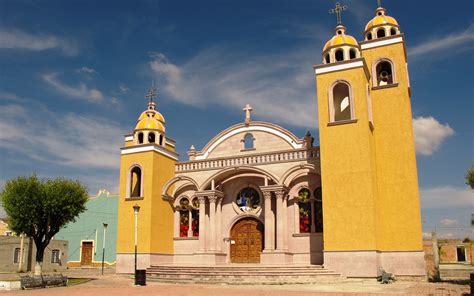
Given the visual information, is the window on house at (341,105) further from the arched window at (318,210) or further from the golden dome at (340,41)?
the arched window at (318,210)

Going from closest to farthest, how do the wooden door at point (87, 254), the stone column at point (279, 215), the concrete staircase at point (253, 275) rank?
the concrete staircase at point (253, 275), the stone column at point (279, 215), the wooden door at point (87, 254)

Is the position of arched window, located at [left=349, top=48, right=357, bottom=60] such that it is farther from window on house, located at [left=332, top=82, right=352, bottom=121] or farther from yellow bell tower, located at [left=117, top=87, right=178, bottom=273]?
yellow bell tower, located at [left=117, top=87, right=178, bottom=273]

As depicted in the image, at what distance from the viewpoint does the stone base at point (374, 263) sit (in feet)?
65.4

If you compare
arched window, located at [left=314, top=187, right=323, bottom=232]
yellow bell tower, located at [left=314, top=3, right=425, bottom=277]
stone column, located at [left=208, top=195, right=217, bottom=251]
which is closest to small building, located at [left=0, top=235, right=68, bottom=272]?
stone column, located at [left=208, top=195, right=217, bottom=251]

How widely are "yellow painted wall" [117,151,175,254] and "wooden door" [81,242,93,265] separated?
17406 mm

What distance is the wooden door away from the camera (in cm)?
4241

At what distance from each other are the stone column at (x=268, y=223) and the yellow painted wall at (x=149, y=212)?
6524 millimetres

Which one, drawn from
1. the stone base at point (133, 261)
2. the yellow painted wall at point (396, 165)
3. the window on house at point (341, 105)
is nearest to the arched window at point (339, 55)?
the window on house at point (341, 105)

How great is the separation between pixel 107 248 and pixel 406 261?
A: 2894cm

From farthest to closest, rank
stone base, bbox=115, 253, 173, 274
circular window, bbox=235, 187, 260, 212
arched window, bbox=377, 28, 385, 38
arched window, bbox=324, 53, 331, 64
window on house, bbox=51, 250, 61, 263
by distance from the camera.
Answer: window on house, bbox=51, 250, 61, 263 < circular window, bbox=235, 187, 260, 212 < stone base, bbox=115, 253, 173, 274 < arched window, bbox=377, 28, 385, 38 < arched window, bbox=324, 53, 331, 64

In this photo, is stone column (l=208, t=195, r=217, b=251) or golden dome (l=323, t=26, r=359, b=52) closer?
golden dome (l=323, t=26, r=359, b=52)

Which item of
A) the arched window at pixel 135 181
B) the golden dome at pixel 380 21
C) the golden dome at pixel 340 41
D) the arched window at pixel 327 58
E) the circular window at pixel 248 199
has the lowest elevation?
the circular window at pixel 248 199

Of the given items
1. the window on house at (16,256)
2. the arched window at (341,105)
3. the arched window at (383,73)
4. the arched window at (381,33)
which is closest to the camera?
the arched window at (383,73)

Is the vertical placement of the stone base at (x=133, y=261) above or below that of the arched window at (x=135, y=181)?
below
